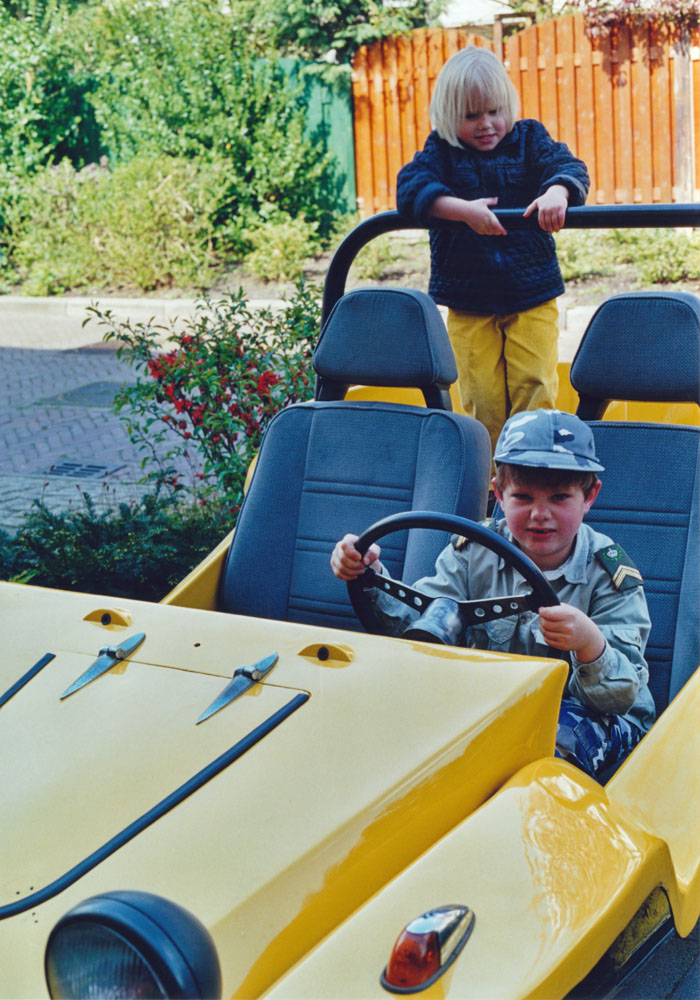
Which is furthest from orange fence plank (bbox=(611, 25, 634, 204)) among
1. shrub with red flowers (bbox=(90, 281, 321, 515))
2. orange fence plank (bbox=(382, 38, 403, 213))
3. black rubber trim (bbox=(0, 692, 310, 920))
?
black rubber trim (bbox=(0, 692, 310, 920))

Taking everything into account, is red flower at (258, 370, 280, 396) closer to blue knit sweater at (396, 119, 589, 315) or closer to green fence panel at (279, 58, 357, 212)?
blue knit sweater at (396, 119, 589, 315)

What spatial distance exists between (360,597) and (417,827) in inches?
25.7

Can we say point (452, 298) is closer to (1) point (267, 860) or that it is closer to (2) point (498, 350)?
(2) point (498, 350)


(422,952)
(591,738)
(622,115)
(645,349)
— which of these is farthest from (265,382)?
(622,115)

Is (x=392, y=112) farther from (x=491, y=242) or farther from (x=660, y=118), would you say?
(x=491, y=242)

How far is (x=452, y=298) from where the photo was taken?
146 inches

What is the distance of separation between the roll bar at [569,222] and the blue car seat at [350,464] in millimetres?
332

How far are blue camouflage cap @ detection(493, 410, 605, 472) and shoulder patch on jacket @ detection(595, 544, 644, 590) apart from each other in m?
0.19

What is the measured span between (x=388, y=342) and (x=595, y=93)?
10.1m

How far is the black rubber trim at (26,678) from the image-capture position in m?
2.13

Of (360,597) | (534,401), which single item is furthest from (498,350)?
(360,597)

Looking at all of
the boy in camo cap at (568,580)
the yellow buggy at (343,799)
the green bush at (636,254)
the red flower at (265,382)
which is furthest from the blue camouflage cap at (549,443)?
the green bush at (636,254)

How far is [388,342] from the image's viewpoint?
9.66 ft

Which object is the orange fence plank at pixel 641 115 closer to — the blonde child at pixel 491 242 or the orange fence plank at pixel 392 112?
the orange fence plank at pixel 392 112
